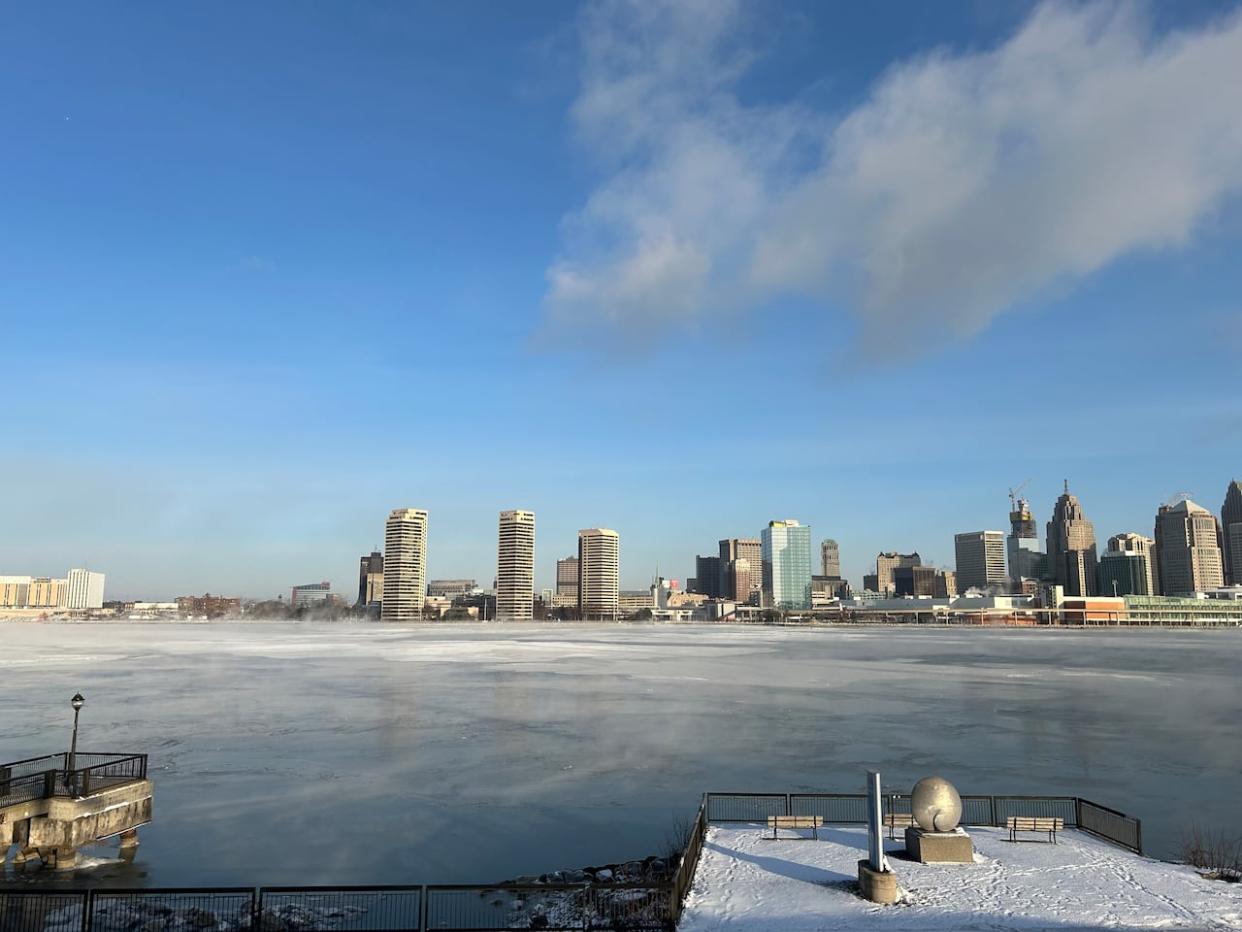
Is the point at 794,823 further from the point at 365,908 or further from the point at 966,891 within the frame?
the point at 365,908

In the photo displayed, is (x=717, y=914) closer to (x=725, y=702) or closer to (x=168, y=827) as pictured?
(x=168, y=827)

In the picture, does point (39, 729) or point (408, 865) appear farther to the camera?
point (39, 729)

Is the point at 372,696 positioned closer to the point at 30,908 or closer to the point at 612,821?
the point at 612,821

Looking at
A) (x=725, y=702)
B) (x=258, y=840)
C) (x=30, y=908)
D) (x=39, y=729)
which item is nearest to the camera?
(x=30, y=908)

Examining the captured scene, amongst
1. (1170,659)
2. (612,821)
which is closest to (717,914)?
(612,821)

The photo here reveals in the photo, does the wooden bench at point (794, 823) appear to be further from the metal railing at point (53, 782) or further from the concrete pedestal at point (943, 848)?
the metal railing at point (53, 782)

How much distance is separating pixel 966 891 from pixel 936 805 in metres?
2.43

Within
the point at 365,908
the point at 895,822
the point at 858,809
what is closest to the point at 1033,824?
the point at 895,822

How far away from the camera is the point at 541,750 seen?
3781 centimetres

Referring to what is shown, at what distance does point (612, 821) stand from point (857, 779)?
9.94 m

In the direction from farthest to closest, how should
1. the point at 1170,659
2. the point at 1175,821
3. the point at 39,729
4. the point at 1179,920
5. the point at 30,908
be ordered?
1. the point at 1170,659
2. the point at 39,729
3. the point at 1175,821
4. the point at 30,908
5. the point at 1179,920

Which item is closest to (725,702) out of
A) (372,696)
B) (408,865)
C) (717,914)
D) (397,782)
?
(372,696)

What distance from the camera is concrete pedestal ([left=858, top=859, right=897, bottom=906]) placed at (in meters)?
17.5

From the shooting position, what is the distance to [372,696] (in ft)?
190
